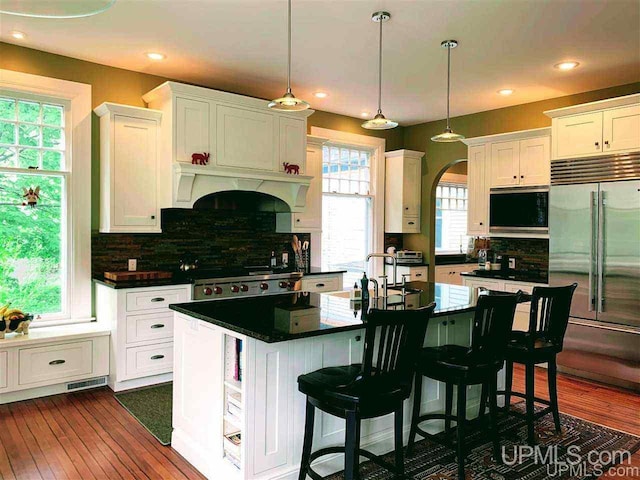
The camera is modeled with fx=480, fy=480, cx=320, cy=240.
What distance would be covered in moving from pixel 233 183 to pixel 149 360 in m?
1.85

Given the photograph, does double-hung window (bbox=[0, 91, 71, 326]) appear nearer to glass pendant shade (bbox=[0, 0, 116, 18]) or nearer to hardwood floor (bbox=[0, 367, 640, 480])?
hardwood floor (bbox=[0, 367, 640, 480])

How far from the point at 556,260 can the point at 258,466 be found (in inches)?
143

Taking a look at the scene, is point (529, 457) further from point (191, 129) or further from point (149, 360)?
point (191, 129)

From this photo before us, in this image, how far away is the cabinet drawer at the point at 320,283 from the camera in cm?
529

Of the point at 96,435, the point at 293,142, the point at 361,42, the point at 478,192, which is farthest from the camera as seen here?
the point at 478,192

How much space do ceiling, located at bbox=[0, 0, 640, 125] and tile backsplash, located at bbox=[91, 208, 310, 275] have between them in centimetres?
144

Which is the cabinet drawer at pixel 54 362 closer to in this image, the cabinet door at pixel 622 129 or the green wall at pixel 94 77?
the green wall at pixel 94 77

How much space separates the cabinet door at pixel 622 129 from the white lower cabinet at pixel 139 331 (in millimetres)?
4078

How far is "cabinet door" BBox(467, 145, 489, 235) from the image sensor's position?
19.0ft

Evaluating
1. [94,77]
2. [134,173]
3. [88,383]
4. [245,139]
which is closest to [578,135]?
[245,139]

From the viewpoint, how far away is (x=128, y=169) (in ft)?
14.5

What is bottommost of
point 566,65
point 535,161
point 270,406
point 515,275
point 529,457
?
point 529,457

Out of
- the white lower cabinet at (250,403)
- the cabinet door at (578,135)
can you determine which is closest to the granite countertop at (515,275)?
the cabinet door at (578,135)

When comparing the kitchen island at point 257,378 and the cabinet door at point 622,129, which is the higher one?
the cabinet door at point 622,129
